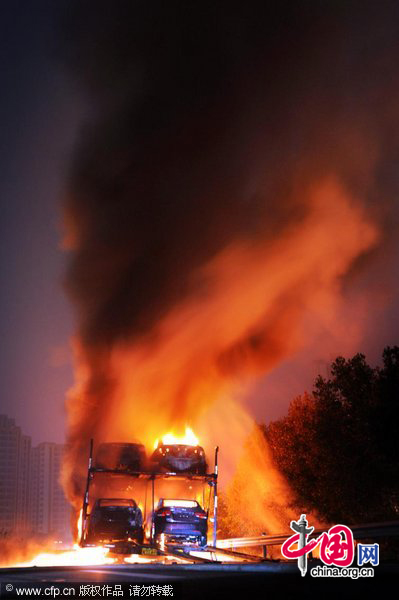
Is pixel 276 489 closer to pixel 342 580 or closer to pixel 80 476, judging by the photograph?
pixel 80 476

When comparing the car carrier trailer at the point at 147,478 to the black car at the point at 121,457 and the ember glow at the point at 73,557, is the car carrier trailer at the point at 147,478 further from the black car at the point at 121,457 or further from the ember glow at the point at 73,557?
the ember glow at the point at 73,557

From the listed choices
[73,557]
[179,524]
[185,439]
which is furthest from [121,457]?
[73,557]

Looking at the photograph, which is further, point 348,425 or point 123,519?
point 348,425

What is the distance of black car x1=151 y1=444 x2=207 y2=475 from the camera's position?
2353 centimetres

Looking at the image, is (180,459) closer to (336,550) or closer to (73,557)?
(73,557)

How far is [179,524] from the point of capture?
848 inches

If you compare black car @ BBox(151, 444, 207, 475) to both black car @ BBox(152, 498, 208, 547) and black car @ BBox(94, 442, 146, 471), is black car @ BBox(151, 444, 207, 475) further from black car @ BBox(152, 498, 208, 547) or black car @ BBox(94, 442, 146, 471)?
black car @ BBox(152, 498, 208, 547)

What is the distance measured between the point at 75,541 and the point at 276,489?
1030 inches

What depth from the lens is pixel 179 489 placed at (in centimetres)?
2355

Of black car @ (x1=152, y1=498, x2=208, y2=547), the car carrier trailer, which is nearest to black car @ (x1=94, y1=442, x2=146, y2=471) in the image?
the car carrier trailer

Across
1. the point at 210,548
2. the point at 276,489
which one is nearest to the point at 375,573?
the point at 210,548

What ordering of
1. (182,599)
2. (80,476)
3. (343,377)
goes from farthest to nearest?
(343,377)
(80,476)
(182,599)

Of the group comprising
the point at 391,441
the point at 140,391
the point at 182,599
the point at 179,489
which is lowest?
the point at 182,599

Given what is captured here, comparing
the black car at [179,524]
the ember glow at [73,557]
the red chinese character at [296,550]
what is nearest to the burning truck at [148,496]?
the black car at [179,524]
